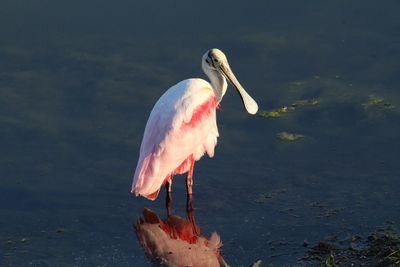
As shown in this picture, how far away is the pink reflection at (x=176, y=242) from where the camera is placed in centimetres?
638

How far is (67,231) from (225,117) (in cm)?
220

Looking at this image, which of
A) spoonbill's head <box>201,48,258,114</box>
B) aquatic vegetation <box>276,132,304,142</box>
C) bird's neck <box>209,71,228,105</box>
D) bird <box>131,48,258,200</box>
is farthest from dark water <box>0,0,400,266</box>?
spoonbill's head <box>201,48,258,114</box>

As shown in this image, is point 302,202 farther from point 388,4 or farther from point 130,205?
point 388,4

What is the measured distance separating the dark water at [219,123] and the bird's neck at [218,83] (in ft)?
1.45

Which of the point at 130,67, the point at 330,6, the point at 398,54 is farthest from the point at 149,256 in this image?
the point at 330,6

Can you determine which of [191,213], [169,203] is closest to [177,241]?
[191,213]

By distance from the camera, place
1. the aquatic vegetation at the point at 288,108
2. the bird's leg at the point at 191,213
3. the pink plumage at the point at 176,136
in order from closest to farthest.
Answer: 1. the bird's leg at the point at 191,213
2. the pink plumage at the point at 176,136
3. the aquatic vegetation at the point at 288,108

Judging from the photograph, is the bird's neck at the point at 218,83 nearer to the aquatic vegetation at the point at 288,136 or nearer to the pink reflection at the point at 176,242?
the aquatic vegetation at the point at 288,136

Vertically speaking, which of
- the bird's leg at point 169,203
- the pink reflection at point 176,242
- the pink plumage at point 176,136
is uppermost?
the pink plumage at point 176,136

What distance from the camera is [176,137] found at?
7191 mm

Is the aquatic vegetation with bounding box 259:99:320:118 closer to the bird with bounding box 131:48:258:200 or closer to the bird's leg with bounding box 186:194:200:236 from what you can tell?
the bird with bounding box 131:48:258:200

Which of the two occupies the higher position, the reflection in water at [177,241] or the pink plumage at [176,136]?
the pink plumage at [176,136]

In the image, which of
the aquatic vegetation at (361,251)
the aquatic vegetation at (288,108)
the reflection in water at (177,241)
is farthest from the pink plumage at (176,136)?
the aquatic vegetation at (361,251)

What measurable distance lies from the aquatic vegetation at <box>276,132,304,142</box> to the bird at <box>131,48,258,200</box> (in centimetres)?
73
